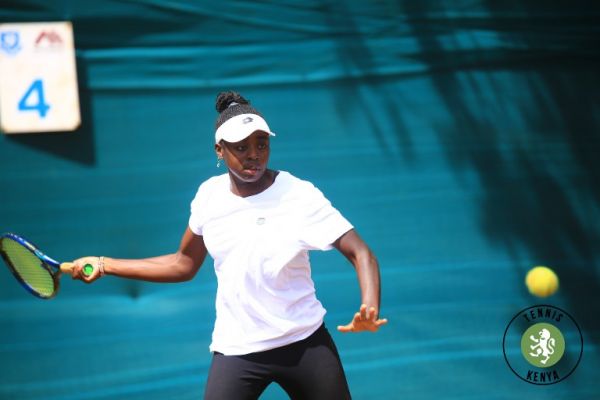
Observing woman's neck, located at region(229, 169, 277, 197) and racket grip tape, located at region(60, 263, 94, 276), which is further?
racket grip tape, located at region(60, 263, 94, 276)

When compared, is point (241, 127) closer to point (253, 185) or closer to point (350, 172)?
point (253, 185)

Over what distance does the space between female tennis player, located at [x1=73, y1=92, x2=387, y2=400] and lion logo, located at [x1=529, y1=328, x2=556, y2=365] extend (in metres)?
1.94

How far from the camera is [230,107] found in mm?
3818

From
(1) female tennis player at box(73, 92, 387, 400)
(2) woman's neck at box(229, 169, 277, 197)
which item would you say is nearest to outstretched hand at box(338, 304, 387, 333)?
(1) female tennis player at box(73, 92, 387, 400)

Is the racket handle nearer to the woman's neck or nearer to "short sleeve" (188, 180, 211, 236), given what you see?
"short sleeve" (188, 180, 211, 236)

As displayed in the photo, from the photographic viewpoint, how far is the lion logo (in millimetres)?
5277

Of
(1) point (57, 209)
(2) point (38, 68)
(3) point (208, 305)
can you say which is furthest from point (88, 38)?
(3) point (208, 305)

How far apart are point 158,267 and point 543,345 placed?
95.1 inches

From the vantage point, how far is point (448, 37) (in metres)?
5.18

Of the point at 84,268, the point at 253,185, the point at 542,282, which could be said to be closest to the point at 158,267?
the point at 84,268

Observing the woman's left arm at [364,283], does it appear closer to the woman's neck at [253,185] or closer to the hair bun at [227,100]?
the woman's neck at [253,185]

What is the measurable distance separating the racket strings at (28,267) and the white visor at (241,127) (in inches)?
42.5

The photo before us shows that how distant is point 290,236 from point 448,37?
6.79ft

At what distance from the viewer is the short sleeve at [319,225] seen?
359cm
